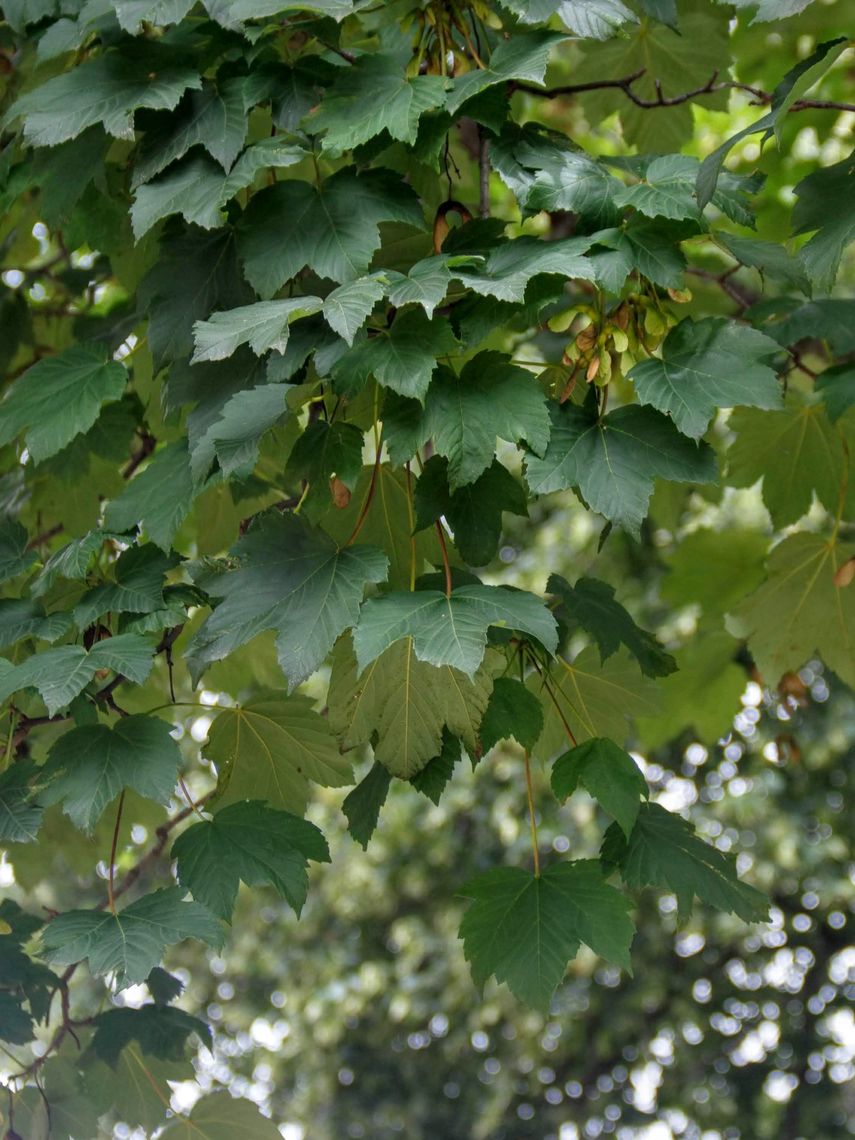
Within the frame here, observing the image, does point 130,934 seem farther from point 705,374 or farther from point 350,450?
point 705,374

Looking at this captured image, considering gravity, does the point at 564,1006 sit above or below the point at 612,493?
below

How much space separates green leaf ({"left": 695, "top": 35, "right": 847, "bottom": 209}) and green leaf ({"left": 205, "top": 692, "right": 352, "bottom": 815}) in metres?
0.58

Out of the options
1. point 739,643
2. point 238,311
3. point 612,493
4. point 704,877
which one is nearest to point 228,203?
point 238,311

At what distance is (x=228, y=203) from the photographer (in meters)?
1.15

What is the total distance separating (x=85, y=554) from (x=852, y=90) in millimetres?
1860

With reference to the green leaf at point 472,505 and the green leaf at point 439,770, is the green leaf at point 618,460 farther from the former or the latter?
the green leaf at point 439,770


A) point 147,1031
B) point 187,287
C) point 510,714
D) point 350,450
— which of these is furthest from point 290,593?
point 147,1031

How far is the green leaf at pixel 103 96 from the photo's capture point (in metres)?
1.06

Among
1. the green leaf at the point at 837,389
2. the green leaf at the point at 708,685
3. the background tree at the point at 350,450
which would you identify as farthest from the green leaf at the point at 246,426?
the green leaf at the point at 708,685

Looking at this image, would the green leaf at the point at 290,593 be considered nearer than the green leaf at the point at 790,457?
Yes

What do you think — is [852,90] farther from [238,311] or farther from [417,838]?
[417,838]

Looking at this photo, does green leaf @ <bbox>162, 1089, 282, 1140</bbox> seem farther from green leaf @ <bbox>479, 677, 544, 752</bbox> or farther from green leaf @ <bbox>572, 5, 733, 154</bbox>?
green leaf @ <bbox>572, 5, 733, 154</bbox>

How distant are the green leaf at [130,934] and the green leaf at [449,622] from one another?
Answer: 227 millimetres

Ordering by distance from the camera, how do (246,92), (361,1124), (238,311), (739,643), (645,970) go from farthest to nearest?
(361,1124), (645,970), (739,643), (246,92), (238,311)
